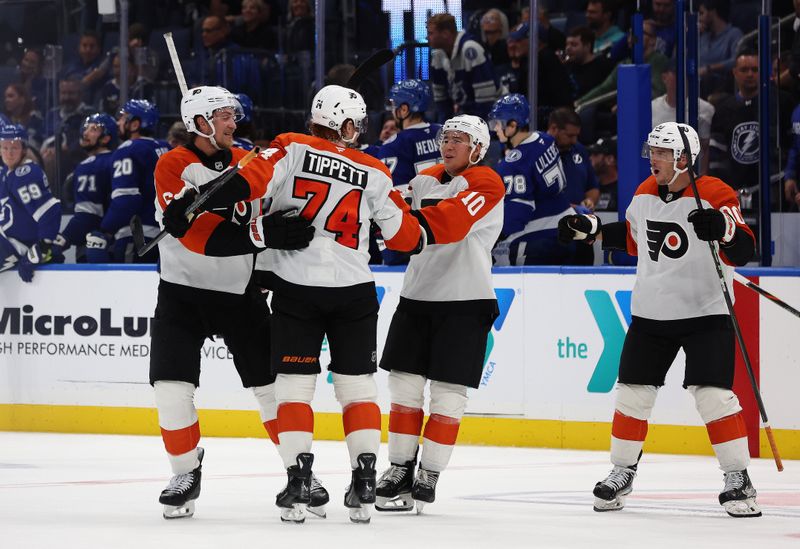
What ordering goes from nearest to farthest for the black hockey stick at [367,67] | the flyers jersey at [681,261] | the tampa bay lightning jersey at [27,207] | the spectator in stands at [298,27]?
the flyers jersey at [681,261]
the black hockey stick at [367,67]
the tampa bay lightning jersey at [27,207]
the spectator in stands at [298,27]

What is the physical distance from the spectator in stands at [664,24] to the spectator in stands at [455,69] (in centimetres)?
113

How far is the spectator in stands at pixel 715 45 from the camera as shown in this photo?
8.23 m

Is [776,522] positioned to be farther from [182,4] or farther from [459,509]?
[182,4]

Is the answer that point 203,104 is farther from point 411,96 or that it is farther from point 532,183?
point 411,96

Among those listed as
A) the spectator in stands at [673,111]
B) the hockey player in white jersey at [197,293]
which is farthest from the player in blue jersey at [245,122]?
the hockey player in white jersey at [197,293]

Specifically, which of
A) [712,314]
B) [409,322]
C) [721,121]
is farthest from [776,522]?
[721,121]

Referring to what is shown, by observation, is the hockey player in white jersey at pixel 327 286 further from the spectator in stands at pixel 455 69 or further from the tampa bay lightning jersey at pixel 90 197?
the spectator in stands at pixel 455 69

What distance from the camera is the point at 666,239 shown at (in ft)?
17.4

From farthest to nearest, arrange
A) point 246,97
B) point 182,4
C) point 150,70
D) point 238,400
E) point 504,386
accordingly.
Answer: point 182,4 → point 150,70 → point 246,97 → point 238,400 → point 504,386

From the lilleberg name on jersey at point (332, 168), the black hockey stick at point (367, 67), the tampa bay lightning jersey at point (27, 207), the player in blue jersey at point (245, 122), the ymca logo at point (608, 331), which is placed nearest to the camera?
the lilleberg name on jersey at point (332, 168)

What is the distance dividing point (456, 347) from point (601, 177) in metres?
3.52

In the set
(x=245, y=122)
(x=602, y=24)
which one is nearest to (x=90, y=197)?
(x=245, y=122)

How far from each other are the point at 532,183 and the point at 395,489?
2783 mm

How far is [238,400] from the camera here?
26.3 ft
